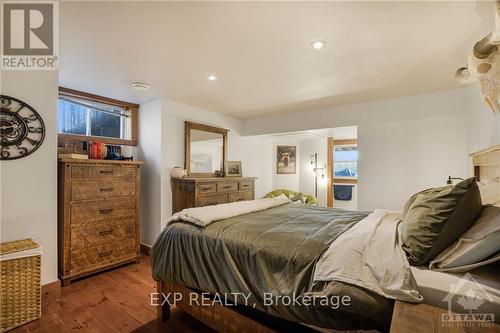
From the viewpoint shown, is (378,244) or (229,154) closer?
(378,244)

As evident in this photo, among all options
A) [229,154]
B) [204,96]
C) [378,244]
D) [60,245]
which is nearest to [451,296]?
[378,244]

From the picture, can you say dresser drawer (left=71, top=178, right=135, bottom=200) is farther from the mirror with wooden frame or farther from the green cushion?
the green cushion

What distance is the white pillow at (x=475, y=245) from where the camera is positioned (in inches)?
37.8

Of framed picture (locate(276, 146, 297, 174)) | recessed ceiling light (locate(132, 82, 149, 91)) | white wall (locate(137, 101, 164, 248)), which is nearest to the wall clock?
recessed ceiling light (locate(132, 82, 149, 91))

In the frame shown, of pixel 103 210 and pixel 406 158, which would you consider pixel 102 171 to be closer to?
pixel 103 210

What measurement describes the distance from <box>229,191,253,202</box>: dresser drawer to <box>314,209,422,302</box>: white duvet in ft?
8.01

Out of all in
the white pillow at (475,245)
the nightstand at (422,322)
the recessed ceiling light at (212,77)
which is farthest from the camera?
the recessed ceiling light at (212,77)

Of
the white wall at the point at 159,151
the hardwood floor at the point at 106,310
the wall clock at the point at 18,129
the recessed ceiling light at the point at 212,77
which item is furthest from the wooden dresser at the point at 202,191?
the wall clock at the point at 18,129

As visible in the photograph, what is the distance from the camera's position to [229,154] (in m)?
4.25

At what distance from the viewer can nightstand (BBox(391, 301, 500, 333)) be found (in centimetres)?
77

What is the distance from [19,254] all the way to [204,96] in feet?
7.70

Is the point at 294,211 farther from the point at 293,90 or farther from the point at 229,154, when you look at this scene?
the point at 229,154

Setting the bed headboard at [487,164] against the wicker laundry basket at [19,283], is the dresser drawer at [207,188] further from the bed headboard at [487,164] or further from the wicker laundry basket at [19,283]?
the bed headboard at [487,164]

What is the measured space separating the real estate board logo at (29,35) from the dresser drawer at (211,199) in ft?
6.64
